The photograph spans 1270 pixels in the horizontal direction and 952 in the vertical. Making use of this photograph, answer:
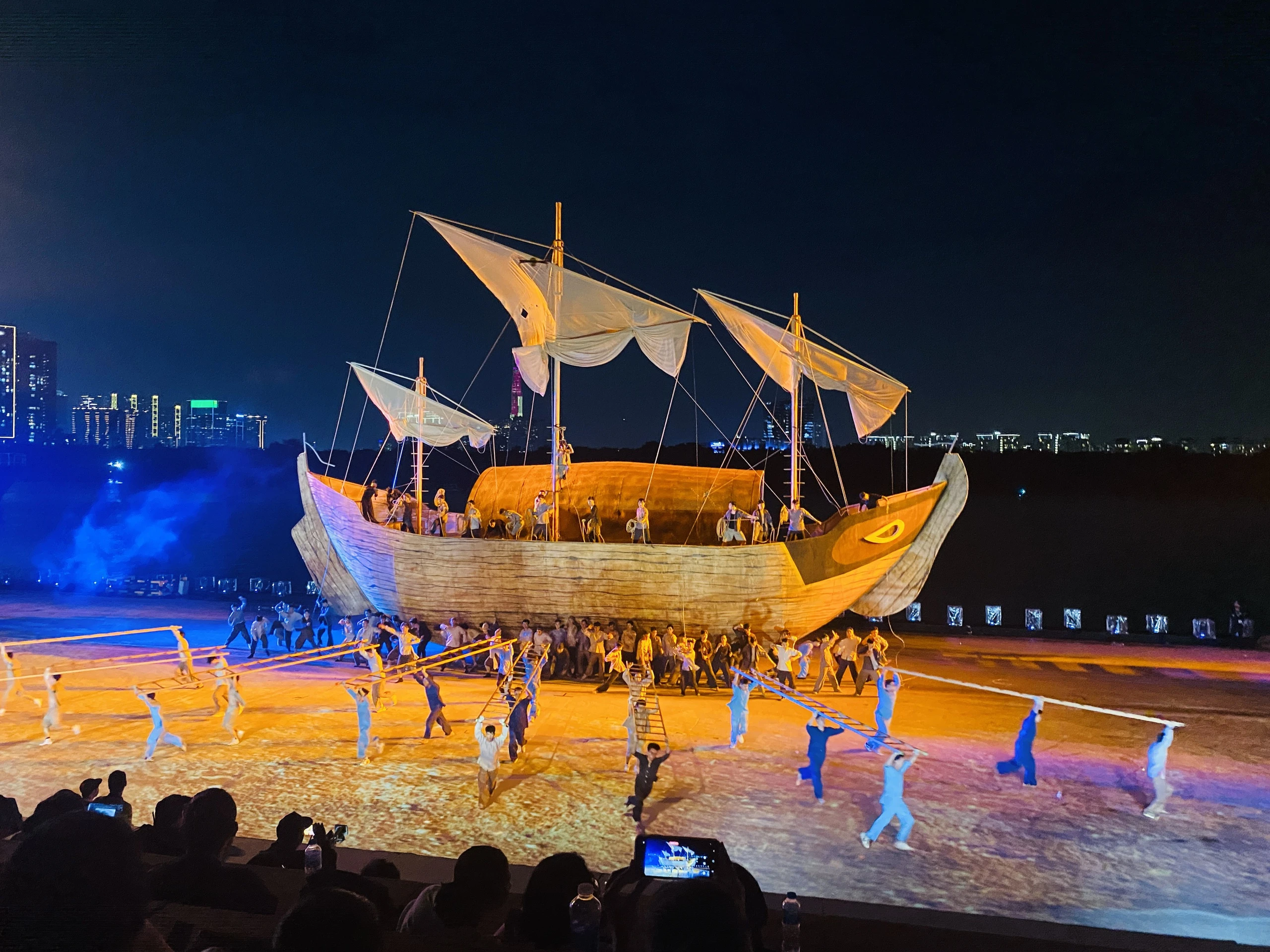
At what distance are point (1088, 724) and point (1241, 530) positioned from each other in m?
29.7

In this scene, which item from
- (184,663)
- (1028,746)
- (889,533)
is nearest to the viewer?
(1028,746)

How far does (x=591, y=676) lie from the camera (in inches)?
699

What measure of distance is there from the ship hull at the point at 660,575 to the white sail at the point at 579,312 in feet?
17.6

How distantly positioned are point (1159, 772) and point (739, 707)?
5.35 metres

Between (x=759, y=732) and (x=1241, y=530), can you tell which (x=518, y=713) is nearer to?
(x=759, y=732)

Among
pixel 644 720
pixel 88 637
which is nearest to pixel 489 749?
pixel 644 720

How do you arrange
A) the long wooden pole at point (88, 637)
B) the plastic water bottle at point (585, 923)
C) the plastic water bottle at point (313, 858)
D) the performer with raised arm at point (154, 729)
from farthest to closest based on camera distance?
the long wooden pole at point (88, 637), the performer with raised arm at point (154, 729), the plastic water bottle at point (313, 858), the plastic water bottle at point (585, 923)

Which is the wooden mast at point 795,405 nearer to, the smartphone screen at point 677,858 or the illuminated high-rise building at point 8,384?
the smartphone screen at point 677,858

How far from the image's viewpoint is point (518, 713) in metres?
11.1

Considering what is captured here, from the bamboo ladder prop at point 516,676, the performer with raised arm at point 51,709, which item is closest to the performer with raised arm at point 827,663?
the bamboo ladder prop at point 516,676

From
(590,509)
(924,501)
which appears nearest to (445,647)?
(590,509)

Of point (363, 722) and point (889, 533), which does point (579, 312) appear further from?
point (363, 722)

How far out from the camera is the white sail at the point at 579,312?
19.5 meters

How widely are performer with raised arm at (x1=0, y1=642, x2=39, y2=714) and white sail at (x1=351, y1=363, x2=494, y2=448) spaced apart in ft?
33.8
